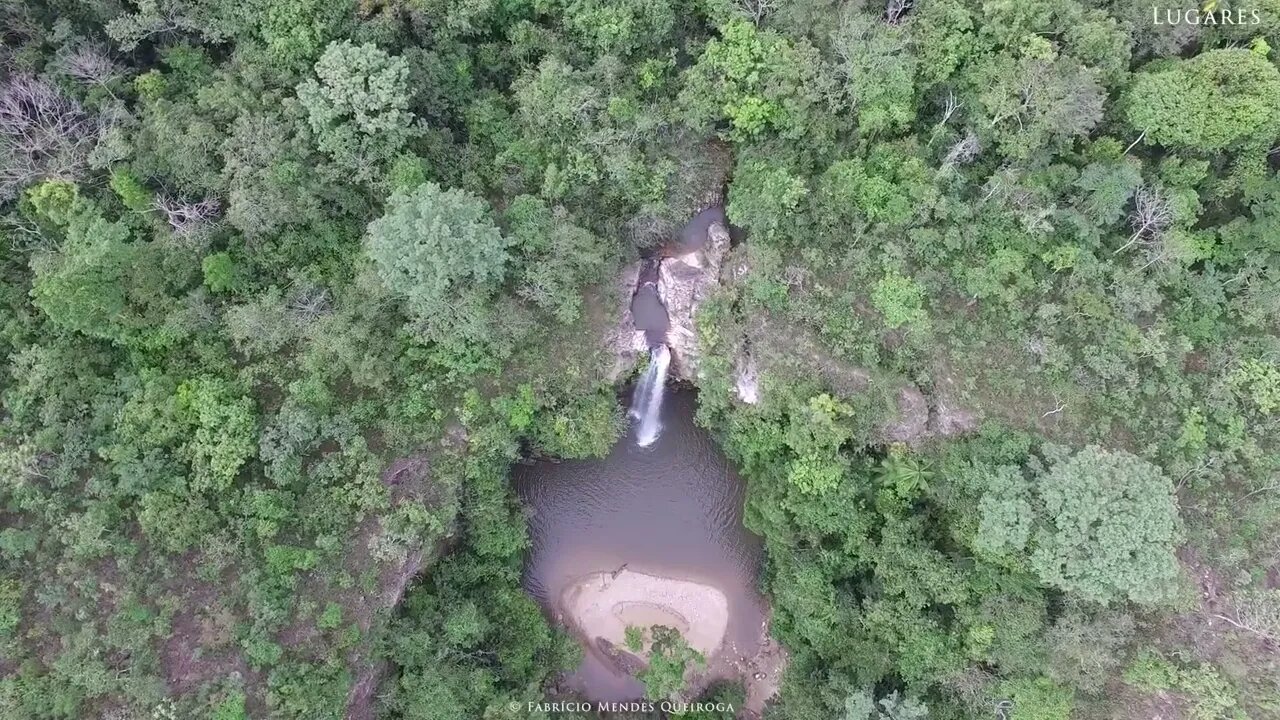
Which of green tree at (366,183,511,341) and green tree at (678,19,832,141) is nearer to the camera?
green tree at (366,183,511,341)

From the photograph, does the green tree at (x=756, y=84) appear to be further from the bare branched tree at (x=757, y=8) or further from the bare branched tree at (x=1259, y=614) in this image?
the bare branched tree at (x=1259, y=614)

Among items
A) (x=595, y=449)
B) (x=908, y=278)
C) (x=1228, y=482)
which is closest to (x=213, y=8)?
(x=595, y=449)

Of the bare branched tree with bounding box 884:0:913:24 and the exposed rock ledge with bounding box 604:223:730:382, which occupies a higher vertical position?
the bare branched tree with bounding box 884:0:913:24

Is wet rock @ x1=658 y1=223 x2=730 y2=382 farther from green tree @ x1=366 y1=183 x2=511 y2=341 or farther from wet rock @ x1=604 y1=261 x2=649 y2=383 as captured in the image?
green tree @ x1=366 y1=183 x2=511 y2=341

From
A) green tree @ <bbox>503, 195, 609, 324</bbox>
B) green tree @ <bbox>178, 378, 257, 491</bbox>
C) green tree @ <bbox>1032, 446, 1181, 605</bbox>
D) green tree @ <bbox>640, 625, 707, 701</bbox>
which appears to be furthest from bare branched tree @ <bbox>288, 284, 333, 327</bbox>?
green tree @ <bbox>1032, 446, 1181, 605</bbox>

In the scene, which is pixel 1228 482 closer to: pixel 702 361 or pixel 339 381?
pixel 702 361
